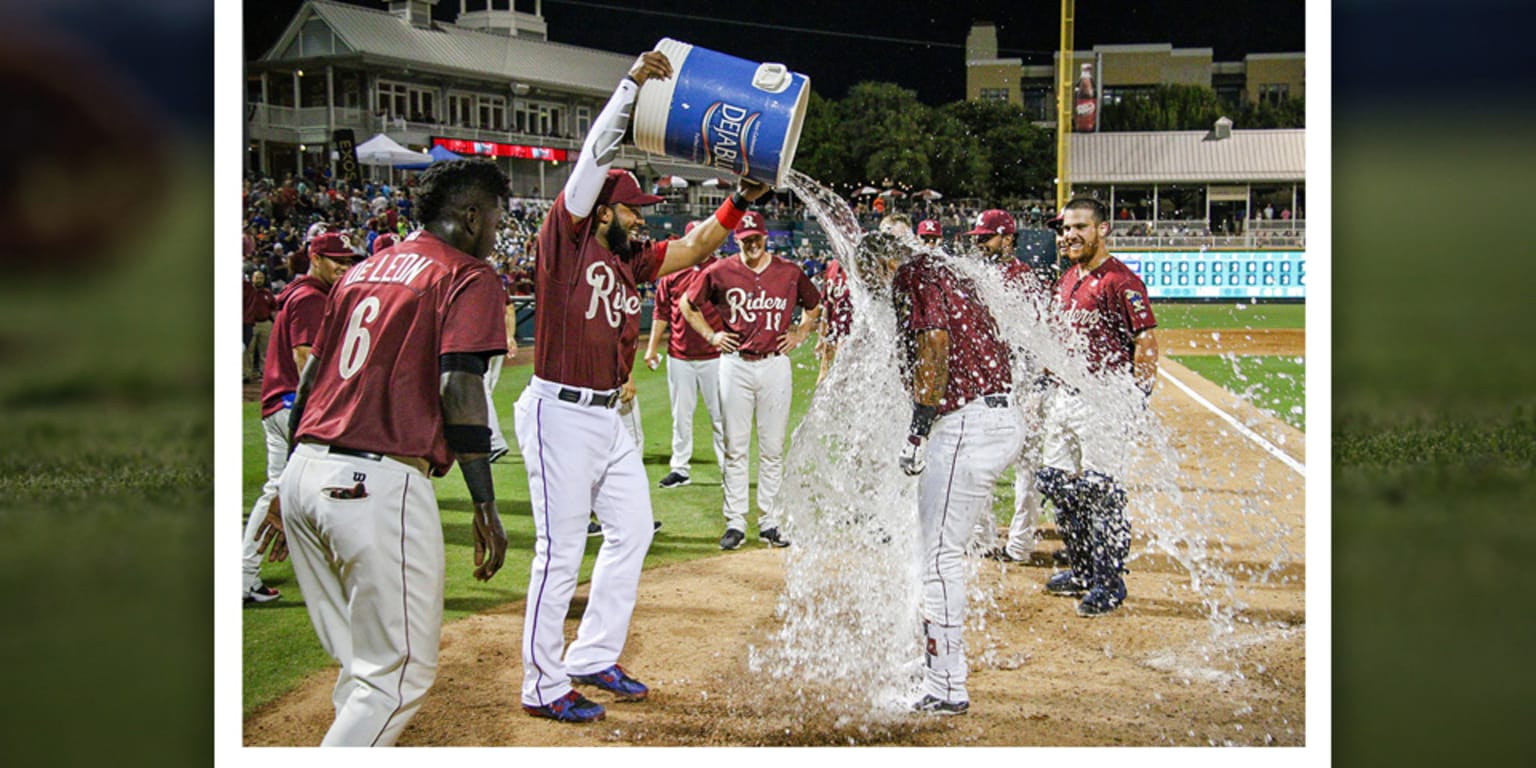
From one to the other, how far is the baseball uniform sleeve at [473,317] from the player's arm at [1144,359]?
277 cm

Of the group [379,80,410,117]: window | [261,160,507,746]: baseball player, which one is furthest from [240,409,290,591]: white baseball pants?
[261,160,507,746]: baseball player

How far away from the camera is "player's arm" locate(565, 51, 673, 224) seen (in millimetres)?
3768

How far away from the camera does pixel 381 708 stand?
3.23 meters

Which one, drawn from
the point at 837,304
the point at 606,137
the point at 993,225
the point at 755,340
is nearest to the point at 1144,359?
the point at 993,225

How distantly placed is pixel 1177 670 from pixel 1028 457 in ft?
4.88

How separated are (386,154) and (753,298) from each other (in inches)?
78.4

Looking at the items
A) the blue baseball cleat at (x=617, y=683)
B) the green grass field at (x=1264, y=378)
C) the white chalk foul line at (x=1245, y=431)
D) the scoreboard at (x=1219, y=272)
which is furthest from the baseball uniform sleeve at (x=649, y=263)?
the green grass field at (x=1264, y=378)

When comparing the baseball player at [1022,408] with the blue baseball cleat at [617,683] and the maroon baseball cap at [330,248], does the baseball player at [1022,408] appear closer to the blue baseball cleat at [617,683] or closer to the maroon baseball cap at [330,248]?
the blue baseball cleat at [617,683]

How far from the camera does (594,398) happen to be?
153 inches

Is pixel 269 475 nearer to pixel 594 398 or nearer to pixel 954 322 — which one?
pixel 594 398

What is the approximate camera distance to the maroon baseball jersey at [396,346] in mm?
3182

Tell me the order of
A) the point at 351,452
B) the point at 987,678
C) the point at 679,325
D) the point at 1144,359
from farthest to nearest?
1. the point at 679,325
2. the point at 1144,359
3. the point at 987,678
4. the point at 351,452

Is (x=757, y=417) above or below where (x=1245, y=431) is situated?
above
